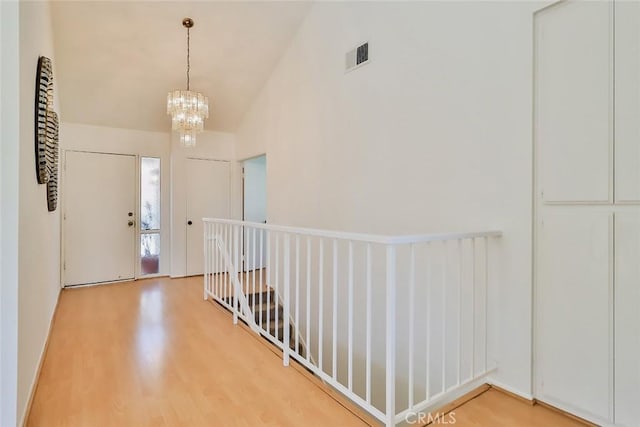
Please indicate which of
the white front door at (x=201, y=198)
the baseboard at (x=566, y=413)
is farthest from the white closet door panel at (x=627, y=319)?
the white front door at (x=201, y=198)

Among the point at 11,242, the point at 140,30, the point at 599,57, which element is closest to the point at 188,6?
the point at 140,30

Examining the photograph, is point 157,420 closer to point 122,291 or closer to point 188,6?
point 122,291

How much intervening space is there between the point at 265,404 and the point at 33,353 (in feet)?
4.61

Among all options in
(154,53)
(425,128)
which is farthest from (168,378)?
(154,53)

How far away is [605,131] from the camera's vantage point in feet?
5.41

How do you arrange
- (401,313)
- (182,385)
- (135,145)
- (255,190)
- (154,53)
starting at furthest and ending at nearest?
1. (255,190)
2. (135,145)
3. (154,53)
4. (401,313)
5. (182,385)

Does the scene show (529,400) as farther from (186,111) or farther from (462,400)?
(186,111)

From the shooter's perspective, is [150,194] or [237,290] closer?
[237,290]

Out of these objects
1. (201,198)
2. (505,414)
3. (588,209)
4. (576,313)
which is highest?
(201,198)

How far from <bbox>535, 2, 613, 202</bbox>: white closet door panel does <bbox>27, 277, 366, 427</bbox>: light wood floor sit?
1.60 meters

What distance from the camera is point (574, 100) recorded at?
1740 mm

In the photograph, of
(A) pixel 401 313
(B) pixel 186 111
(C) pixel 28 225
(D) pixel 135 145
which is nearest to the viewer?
(C) pixel 28 225

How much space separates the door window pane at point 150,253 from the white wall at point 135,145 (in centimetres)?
6

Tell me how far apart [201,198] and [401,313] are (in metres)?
3.85
